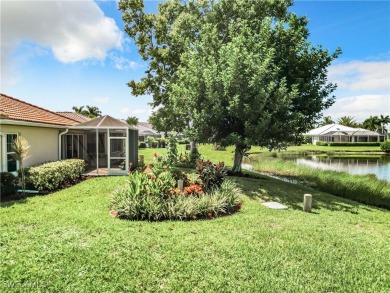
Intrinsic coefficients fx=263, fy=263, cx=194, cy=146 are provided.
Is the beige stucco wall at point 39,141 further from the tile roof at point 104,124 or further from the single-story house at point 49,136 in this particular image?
the tile roof at point 104,124

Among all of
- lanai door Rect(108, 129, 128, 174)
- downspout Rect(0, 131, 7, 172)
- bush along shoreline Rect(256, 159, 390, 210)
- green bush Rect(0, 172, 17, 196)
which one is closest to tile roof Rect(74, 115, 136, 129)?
lanai door Rect(108, 129, 128, 174)

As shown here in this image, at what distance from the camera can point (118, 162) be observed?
1992 cm

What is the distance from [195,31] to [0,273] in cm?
2344

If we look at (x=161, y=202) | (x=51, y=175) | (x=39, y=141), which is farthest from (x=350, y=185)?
(x=39, y=141)

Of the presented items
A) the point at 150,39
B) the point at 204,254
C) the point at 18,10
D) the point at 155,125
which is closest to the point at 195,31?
the point at 150,39

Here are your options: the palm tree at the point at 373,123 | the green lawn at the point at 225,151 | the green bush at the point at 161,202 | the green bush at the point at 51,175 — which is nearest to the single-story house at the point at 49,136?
the green bush at the point at 51,175

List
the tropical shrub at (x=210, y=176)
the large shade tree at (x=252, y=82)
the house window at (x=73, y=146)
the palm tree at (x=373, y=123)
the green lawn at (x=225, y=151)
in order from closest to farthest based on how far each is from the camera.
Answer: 1. the tropical shrub at (x=210, y=176)
2. the large shade tree at (x=252, y=82)
3. the house window at (x=73, y=146)
4. the green lawn at (x=225, y=151)
5. the palm tree at (x=373, y=123)

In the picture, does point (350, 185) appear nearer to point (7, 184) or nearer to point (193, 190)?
point (193, 190)

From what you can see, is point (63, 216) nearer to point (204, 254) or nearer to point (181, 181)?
point (181, 181)

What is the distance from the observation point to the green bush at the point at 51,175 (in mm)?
12438

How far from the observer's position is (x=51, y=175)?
1297cm

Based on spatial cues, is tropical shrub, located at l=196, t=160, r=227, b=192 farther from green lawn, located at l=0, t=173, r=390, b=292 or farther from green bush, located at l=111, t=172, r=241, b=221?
green lawn, located at l=0, t=173, r=390, b=292

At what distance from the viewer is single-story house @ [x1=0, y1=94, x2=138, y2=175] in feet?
41.5

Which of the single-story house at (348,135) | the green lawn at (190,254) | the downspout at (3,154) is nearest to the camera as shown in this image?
the green lawn at (190,254)
